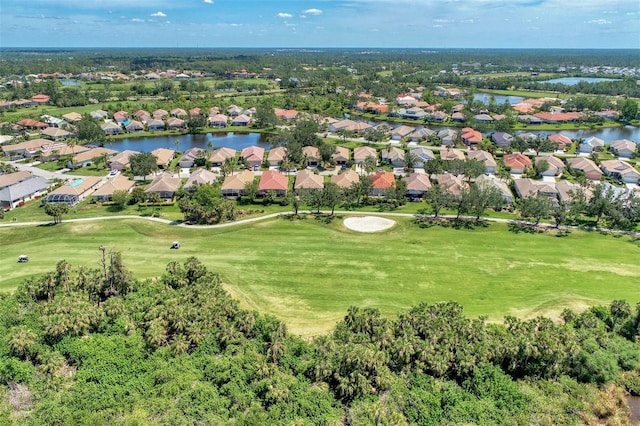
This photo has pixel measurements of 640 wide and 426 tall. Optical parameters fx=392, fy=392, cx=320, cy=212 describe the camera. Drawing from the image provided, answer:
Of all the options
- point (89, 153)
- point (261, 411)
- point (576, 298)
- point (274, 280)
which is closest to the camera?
point (261, 411)

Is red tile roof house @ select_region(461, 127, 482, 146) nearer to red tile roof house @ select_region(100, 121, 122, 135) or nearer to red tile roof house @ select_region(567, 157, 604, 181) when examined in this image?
red tile roof house @ select_region(567, 157, 604, 181)

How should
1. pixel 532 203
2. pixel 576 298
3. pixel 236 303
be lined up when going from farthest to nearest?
pixel 532 203 < pixel 576 298 < pixel 236 303

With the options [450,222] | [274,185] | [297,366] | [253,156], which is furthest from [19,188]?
[450,222]

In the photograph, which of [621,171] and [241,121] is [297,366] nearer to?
[621,171]

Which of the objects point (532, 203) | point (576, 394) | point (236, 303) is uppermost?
point (532, 203)

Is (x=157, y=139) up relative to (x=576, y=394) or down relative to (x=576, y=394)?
up

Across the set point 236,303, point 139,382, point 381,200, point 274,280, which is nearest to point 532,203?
point 381,200

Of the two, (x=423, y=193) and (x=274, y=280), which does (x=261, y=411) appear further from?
(x=423, y=193)

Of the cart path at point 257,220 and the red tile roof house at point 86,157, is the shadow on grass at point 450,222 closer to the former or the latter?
the cart path at point 257,220

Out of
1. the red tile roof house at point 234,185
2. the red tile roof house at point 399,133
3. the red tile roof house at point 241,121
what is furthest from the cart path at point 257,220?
the red tile roof house at point 241,121
